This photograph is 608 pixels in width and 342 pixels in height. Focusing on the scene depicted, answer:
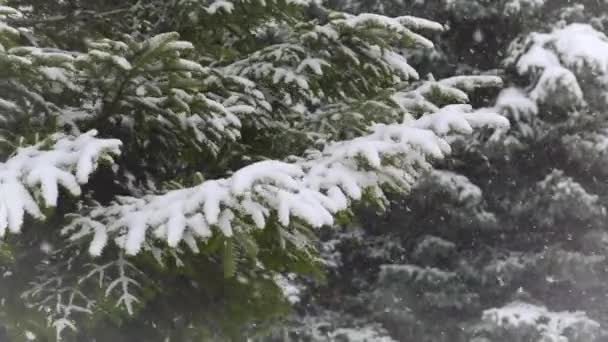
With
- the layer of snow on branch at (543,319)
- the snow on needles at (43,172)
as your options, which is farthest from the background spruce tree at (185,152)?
the layer of snow on branch at (543,319)

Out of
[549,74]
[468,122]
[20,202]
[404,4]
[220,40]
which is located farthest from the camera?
[404,4]

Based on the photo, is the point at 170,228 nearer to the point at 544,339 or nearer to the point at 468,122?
the point at 468,122

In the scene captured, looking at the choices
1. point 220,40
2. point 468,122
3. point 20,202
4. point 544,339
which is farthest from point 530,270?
point 20,202

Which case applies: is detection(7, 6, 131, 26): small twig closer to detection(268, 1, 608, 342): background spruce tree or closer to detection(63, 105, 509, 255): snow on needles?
detection(63, 105, 509, 255): snow on needles

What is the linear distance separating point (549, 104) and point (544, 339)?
2.87 m

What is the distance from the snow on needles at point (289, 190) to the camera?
2541mm

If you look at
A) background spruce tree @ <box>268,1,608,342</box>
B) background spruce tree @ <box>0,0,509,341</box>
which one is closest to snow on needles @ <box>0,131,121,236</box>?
background spruce tree @ <box>0,0,509,341</box>

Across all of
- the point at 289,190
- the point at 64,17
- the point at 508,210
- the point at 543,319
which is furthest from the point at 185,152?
the point at 508,210

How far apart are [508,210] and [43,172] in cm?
841

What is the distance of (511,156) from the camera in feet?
32.9

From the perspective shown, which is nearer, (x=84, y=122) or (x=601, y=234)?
(x=84, y=122)

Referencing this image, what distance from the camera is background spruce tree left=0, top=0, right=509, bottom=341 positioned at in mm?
2668

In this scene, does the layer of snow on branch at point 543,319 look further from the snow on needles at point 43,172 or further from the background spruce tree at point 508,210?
the snow on needles at point 43,172

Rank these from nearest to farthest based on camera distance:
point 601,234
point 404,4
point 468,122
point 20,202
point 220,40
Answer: point 20,202
point 468,122
point 220,40
point 601,234
point 404,4
